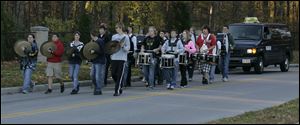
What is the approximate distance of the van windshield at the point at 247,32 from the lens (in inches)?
978

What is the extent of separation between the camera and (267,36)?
24.9 meters

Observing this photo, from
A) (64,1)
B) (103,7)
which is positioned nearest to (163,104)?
(103,7)

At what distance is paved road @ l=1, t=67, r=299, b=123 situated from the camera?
1092 cm

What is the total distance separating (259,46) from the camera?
24109 mm

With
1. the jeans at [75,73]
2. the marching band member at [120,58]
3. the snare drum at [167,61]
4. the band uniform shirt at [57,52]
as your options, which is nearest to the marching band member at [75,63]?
the jeans at [75,73]

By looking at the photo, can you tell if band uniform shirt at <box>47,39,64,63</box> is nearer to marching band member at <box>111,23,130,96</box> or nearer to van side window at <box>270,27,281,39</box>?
marching band member at <box>111,23,130,96</box>

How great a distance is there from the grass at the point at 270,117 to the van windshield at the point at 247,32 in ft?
43.6

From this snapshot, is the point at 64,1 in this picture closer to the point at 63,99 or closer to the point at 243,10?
the point at 243,10

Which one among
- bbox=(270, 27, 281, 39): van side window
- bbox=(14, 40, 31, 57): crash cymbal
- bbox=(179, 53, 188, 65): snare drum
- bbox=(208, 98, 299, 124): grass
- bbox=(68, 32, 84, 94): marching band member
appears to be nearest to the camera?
bbox=(208, 98, 299, 124): grass

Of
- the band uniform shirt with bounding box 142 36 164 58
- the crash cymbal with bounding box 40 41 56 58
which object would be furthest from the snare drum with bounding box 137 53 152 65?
the crash cymbal with bounding box 40 41 56 58

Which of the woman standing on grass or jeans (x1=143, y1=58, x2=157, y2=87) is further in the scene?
jeans (x1=143, y1=58, x2=157, y2=87)

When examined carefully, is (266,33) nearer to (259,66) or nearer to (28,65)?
(259,66)

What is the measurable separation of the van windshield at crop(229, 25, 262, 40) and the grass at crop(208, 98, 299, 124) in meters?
13.3

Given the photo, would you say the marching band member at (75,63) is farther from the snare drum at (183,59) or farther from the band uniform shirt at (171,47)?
the snare drum at (183,59)
